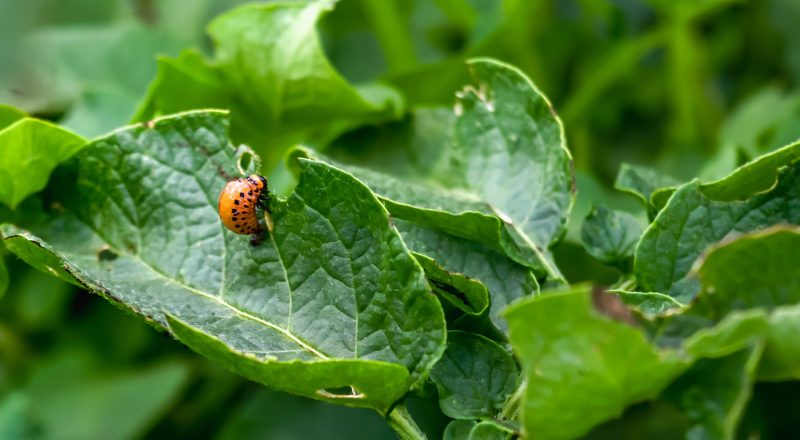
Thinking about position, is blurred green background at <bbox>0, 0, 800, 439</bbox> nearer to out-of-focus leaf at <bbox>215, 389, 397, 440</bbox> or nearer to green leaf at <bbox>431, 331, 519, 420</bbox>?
out-of-focus leaf at <bbox>215, 389, 397, 440</bbox>

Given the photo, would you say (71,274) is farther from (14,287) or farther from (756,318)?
(14,287)

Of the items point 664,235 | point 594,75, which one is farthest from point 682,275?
point 594,75

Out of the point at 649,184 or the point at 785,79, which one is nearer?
the point at 649,184

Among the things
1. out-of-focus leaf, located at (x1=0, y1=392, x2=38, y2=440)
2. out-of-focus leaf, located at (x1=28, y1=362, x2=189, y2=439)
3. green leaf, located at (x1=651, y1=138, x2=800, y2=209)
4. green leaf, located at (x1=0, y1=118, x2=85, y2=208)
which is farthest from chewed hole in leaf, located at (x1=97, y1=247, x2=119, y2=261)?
out-of-focus leaf, located at (x1=28, y1=362, x2=189, y2=439)

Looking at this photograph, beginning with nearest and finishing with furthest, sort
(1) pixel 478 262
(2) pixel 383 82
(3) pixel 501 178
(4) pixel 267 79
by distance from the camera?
(1) pixel 478 262
(3) pixel 501 178
(4) pixel 267 79
(2) pixel 383 82

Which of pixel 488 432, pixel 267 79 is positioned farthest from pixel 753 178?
pixel 267 79

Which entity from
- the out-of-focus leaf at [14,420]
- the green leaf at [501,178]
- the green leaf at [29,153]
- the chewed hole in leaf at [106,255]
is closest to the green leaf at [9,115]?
the green leaf at [29,153]

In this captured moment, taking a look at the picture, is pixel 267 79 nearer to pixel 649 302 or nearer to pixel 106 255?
pixel 106 255
